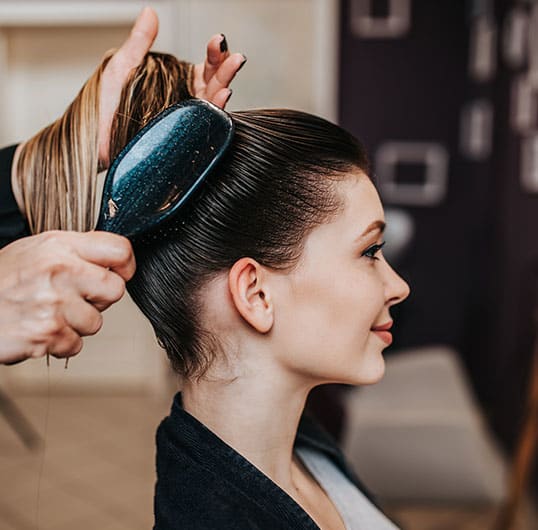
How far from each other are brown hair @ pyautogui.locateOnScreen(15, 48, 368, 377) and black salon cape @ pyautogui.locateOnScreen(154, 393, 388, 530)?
12cm

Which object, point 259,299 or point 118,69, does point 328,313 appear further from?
point 118,69

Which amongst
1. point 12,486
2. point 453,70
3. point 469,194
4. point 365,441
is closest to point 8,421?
point 12,486

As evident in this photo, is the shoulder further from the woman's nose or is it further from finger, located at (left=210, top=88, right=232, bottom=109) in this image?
finger, located at (left=210, top=88, right=232, bottom=109)

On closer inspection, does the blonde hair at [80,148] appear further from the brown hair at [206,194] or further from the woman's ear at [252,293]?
the woman's ear at [252,293]

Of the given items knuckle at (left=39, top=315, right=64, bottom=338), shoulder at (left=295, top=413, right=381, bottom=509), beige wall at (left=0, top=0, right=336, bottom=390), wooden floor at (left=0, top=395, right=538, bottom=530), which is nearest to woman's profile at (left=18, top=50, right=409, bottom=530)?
shoulder at (left=295, top=413, right=381, bottom=509)

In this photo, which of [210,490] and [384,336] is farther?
[384,336]

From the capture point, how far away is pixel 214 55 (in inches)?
41.9

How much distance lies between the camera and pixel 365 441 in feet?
8.74

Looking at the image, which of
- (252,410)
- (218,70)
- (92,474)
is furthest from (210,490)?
(92,474)

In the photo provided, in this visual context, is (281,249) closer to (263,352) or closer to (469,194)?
(263,352)

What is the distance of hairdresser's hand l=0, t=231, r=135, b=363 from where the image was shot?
783mm

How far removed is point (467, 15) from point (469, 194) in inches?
44.5

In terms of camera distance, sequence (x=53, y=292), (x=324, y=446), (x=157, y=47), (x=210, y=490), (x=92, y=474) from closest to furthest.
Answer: (x=53, y=292) < (x=210, y=490) < (x=324, y=446) < (x=92, y=474) < (x=157, y=47)

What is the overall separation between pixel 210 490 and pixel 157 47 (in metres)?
3.81
